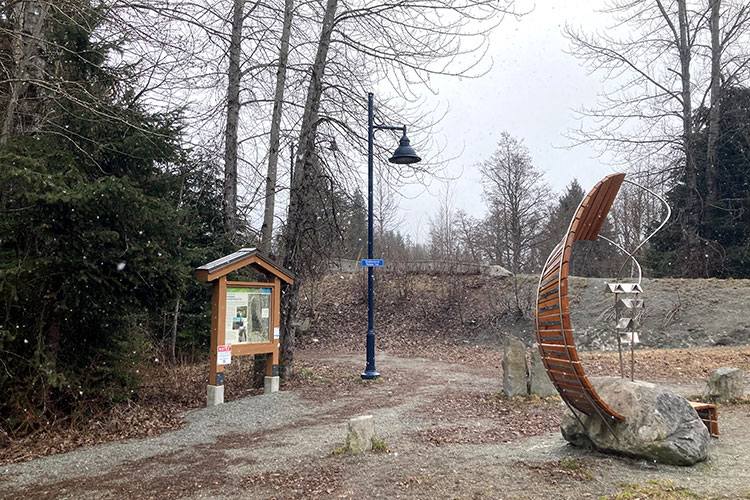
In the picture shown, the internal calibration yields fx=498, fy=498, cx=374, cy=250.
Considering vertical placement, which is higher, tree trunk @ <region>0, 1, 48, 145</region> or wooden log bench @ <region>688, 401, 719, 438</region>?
tree trunk @ <region>0, 1, 48, 145</region>

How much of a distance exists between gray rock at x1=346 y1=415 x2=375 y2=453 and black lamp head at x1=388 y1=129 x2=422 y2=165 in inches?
241

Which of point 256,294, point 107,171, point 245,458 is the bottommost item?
point 245,458

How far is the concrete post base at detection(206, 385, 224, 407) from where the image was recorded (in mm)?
7848

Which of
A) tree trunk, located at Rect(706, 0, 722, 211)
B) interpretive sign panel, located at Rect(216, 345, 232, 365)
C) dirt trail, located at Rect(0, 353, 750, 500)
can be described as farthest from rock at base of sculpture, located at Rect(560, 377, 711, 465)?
tree trunk, located at Rect(706, 0, 722, 211)

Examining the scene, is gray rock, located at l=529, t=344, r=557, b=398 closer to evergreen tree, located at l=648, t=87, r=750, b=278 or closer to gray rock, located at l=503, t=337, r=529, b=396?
gray rock, located at l=503, t=337, r=529, b=396

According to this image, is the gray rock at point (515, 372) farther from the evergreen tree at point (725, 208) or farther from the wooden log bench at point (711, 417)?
the evergreen tree at point (725, 208)

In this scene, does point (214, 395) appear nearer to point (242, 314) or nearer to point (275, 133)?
point (242, 314)

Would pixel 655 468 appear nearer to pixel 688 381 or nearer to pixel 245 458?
pixel 245 458

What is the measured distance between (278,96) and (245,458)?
856 centimetres

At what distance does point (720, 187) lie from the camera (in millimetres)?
20078

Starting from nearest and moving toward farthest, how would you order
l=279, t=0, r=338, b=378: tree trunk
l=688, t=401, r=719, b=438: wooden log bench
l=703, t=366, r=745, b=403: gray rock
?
1. l=688, t=401, r=719, b=438: wooden log bench
2. l=703, t=366, r=745, b=403: gray rock
3. l=279, t=0, r=338, b=378: tree trunk

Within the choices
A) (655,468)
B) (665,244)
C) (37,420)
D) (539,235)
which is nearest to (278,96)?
(37,420)

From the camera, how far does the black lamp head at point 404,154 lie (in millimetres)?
10133

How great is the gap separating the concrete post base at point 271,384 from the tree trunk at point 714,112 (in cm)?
1863
